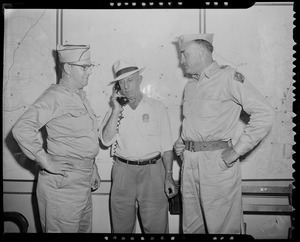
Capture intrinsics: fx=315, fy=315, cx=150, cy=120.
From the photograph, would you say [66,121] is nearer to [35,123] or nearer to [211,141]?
[35,123]

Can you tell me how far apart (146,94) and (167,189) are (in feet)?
2.24

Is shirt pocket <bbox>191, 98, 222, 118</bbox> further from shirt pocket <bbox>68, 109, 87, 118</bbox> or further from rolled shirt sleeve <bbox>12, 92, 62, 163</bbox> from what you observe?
rolled shirt sleeve <bbox>12, 92, 62, 163</bbox>

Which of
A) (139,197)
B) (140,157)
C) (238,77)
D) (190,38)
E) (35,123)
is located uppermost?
(190,38)

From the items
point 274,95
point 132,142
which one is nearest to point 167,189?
point 132,142

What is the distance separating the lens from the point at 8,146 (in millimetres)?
2285

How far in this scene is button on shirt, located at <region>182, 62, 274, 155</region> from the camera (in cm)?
199

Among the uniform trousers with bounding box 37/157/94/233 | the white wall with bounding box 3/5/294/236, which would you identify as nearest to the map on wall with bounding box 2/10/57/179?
the white wall with bounding box 3/5/294/236

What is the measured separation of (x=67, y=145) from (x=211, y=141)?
953 millimetres

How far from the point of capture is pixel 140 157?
2.22 metres

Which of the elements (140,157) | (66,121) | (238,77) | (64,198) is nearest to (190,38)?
(238,77)

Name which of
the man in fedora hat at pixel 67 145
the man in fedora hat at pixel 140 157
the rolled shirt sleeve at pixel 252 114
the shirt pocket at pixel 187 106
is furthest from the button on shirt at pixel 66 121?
the rolled shirt sleeve at pixel 252 114

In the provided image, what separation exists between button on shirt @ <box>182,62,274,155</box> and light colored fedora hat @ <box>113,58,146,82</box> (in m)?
0.42

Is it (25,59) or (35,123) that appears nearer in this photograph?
(35,123)
